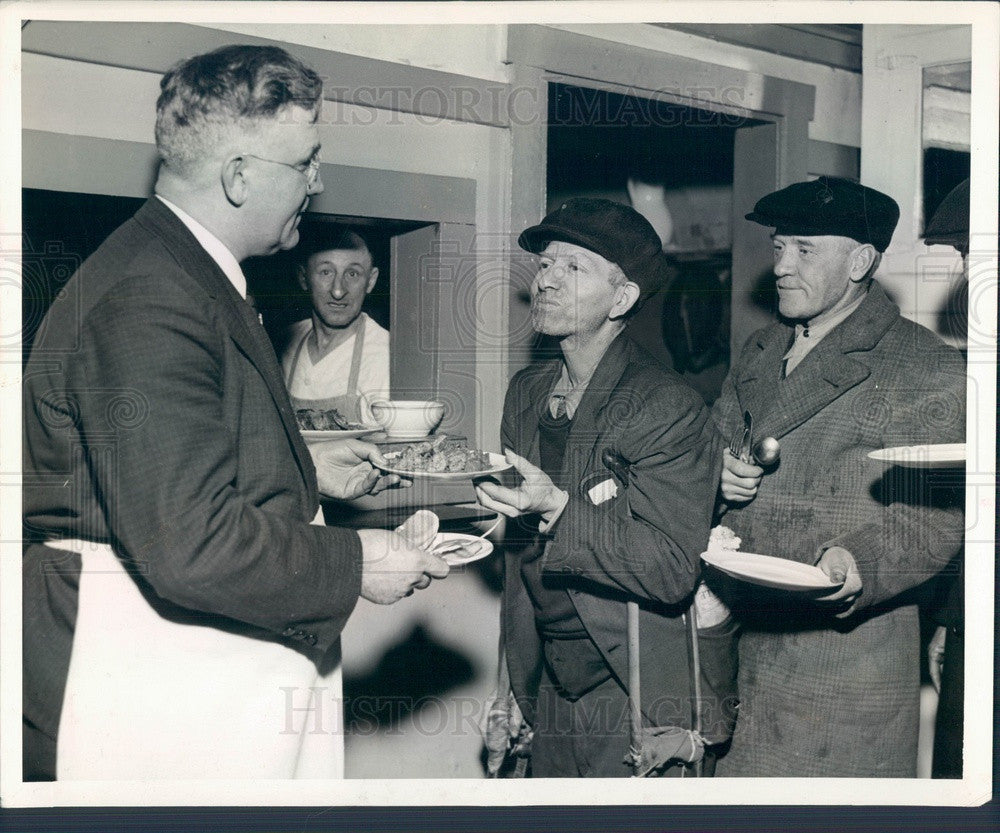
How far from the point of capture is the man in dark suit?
2.21 m

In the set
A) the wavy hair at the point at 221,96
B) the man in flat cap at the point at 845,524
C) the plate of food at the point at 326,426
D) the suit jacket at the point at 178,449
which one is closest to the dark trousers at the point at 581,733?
the man in flat cap at the point at 845,524

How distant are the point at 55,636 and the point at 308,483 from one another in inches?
32.0

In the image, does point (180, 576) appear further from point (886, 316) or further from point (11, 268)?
point (886, 316)

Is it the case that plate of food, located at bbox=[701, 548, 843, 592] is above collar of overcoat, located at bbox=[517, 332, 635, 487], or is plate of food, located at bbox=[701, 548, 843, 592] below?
below

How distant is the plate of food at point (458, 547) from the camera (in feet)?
8.31

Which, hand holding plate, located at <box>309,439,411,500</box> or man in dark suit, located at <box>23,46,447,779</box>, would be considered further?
hand holding plate, located at <box>309,439,411,500</box>

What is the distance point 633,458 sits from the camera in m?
2.69

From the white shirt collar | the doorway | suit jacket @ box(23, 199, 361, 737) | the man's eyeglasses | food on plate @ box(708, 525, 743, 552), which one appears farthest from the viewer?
the doorway

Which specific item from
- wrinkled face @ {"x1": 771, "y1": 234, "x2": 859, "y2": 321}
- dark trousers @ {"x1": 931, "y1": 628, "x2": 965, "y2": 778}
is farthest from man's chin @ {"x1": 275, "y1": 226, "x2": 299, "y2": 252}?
dark trousers @ {"x1": 931, "y1": 628, "x2": 965, "y2": 778}

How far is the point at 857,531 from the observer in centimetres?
277

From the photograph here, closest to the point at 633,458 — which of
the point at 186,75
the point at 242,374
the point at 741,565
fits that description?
the point at 741,565

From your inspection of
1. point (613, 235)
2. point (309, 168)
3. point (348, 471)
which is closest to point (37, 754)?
point (348, 471)

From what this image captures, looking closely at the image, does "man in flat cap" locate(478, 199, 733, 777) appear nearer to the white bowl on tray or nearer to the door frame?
the door frame

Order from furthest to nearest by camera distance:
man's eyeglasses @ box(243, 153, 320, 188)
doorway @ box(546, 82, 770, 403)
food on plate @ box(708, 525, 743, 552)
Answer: doorway @ box(546, 82, 770, 403)
food on plate @ box(708, 525, 743, 552)
man's eyeglasses @ box(243, 153, 320, 188)
